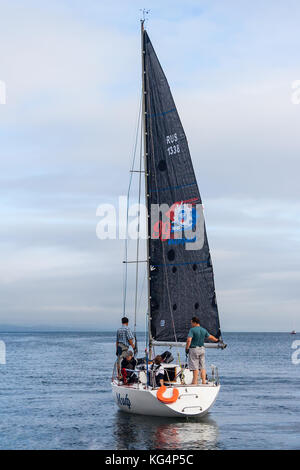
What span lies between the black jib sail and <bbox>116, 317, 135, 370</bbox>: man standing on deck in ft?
3.41

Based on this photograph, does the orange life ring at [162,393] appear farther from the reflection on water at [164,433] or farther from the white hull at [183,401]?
the reflection on water at [164,433]

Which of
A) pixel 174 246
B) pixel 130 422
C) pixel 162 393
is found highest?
pixel 174 246

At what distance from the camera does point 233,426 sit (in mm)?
20703

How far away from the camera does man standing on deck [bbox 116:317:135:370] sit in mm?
21594

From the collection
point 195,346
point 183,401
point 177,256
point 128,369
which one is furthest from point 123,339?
point 183,401

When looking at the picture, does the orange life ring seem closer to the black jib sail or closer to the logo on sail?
the black jib sail

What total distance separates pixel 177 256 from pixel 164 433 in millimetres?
6473

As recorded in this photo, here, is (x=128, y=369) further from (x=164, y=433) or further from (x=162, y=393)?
→ (x=164, y=433)

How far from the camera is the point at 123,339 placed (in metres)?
21.8

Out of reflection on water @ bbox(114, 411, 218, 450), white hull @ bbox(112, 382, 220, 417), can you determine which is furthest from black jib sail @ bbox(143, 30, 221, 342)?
reflection on water @ bbox(114, 411, 218, 450)
